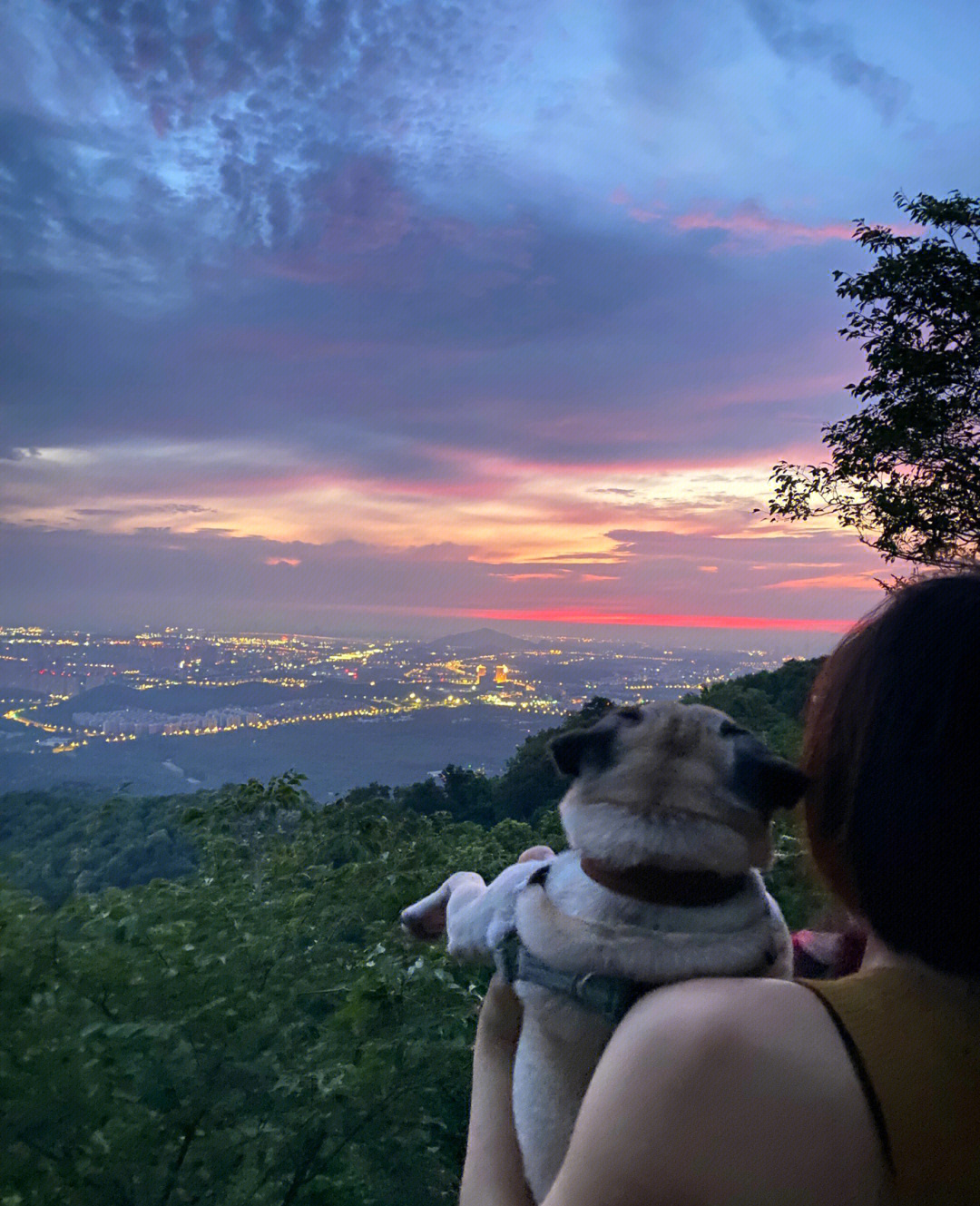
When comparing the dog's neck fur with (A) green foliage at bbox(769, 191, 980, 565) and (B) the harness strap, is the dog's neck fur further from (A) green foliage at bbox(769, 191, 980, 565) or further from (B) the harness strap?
(A) green foliage at bbox(769, 191, 980, 565)

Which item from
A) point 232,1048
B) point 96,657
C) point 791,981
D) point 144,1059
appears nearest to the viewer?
point 791,981

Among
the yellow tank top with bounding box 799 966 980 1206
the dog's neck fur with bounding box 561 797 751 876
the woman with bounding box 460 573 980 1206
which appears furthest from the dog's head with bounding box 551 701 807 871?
the yellow tank top with bounding box 799 966 980 1206

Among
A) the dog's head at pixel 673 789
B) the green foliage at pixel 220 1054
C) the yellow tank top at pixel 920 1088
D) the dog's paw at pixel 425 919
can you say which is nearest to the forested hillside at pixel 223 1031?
the green foliage at pixel 220 1054

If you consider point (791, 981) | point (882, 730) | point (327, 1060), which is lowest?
point (327, 1060)

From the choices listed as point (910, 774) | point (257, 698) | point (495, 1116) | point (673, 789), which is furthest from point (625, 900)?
point (257, 698)

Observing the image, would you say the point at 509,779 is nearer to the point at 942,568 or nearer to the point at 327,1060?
the point at 327,1060

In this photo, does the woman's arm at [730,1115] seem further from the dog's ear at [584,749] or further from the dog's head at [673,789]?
the dog's ear at [584,749]

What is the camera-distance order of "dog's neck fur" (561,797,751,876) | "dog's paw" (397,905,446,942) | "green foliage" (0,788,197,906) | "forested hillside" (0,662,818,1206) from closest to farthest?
"dog's neck fur" (561,797,751,876) → "dog's paw" (397,905,446,942) → "forested hillside" (0,662,818,1206) → "green foliage" (0,788,197,906)

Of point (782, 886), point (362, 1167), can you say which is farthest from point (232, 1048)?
point (782, 886)
